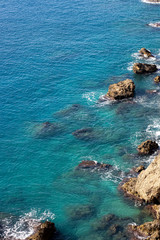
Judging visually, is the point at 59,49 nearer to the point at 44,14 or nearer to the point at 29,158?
the point at 44,14

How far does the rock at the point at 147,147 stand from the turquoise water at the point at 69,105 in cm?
247

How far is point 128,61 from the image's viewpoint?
117562 millimetres

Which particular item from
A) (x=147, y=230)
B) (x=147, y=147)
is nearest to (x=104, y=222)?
(x=147, y=230)

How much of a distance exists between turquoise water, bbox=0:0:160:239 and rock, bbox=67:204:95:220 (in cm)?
78

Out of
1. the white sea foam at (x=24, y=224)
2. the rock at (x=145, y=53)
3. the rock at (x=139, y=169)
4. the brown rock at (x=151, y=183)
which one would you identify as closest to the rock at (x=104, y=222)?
the brown rock at (x=151, y=183)

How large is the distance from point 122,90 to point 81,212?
44509 millimetres

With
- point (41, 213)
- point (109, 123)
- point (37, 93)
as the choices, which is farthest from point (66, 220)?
point (37, 93)

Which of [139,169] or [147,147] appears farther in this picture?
[147,147]

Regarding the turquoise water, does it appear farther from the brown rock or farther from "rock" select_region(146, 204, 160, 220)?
the brown rock

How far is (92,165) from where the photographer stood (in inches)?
2904

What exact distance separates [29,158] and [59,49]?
62.8m

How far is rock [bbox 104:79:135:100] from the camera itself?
314ft

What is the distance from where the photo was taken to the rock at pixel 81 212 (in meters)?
61.6

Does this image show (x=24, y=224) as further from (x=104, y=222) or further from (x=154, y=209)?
Result: (x=154, y=209)
